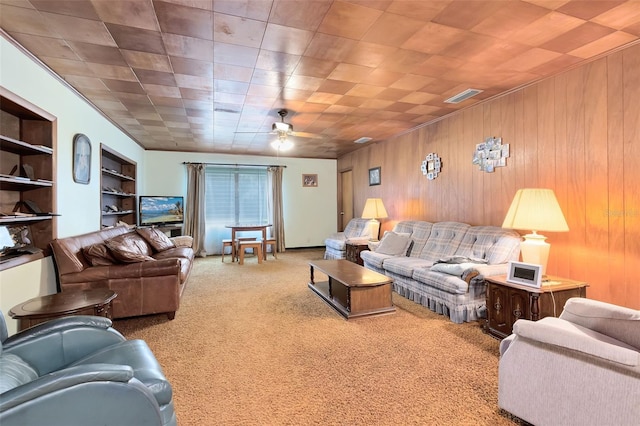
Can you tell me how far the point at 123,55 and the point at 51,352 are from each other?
243cm

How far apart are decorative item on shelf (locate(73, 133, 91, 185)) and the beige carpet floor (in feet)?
5.82

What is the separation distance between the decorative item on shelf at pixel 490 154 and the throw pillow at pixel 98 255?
179 inches

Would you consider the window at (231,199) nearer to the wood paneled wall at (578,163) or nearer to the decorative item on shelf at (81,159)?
the decorative item on shelf at (81,159)

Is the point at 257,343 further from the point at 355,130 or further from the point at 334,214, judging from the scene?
the point at 334,214

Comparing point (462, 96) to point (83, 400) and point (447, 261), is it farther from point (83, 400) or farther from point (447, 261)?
point (83, 400)

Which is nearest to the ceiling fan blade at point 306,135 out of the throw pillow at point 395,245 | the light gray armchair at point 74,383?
the throw pillow at point 395,245

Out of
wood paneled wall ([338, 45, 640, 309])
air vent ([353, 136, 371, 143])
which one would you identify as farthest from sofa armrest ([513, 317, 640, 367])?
air vent ([353, 136, 371, 143])

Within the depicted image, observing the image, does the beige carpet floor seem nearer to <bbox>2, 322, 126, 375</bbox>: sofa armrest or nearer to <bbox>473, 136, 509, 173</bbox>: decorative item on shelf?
<bbox>2, 322, 126, 375</bbox>: sofa armrest

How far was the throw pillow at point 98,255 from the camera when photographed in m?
3.12

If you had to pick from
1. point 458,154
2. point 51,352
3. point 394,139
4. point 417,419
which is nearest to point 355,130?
point 394,139

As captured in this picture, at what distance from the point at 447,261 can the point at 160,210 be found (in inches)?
227

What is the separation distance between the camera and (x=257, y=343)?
106 inches

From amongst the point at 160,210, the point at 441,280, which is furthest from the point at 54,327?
the point at 160,210

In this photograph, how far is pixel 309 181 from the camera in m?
8.24
